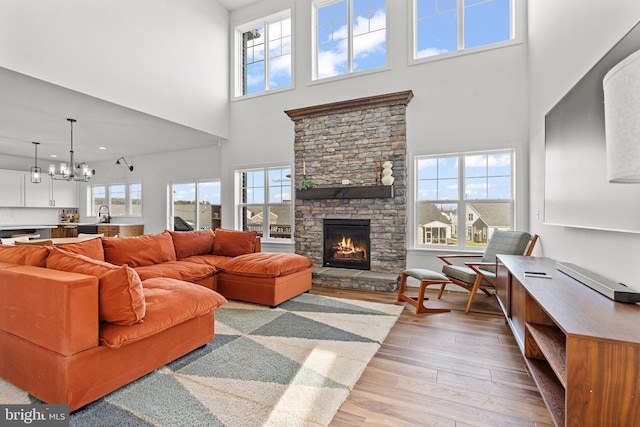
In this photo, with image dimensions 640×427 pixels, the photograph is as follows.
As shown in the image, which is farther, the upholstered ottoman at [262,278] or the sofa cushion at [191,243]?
the sofa cushion at [191,243]

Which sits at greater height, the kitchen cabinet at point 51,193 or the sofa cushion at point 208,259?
the kitchen cabinet at point 51,193

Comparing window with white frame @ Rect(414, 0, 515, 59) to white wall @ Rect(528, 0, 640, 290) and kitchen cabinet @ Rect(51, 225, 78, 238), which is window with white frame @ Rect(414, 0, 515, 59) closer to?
white wall @ Rect(528, 0, 640, 290)

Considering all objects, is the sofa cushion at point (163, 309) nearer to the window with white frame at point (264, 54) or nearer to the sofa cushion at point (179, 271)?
the sofa cushion at point (179, 271)

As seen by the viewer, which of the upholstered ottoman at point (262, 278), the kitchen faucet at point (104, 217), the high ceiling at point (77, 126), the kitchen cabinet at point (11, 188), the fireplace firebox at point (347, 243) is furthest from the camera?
the kitchen faucet at point (104, 217)

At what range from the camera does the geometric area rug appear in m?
1.70

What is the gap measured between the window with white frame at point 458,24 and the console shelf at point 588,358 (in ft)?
12.9

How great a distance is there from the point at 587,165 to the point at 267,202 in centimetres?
485

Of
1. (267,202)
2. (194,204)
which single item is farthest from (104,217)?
(267,202)

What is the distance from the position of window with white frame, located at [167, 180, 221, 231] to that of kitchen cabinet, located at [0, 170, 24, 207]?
395 cm

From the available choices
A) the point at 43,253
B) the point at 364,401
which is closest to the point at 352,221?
the point at 364,401

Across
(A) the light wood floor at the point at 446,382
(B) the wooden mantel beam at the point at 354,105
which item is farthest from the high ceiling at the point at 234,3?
(A) the light wood floor at the point at 446,382

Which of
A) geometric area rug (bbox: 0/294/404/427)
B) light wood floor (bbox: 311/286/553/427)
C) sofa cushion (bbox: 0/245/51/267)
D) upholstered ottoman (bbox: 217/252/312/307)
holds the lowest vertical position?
light wood floor (bbox: 311/286/553/427)

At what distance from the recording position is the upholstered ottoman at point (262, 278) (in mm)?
3582

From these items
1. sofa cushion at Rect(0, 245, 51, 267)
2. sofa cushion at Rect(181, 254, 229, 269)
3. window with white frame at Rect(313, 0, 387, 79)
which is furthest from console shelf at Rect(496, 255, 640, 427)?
window with white frame at Rect(313, 0, 387, 79)
